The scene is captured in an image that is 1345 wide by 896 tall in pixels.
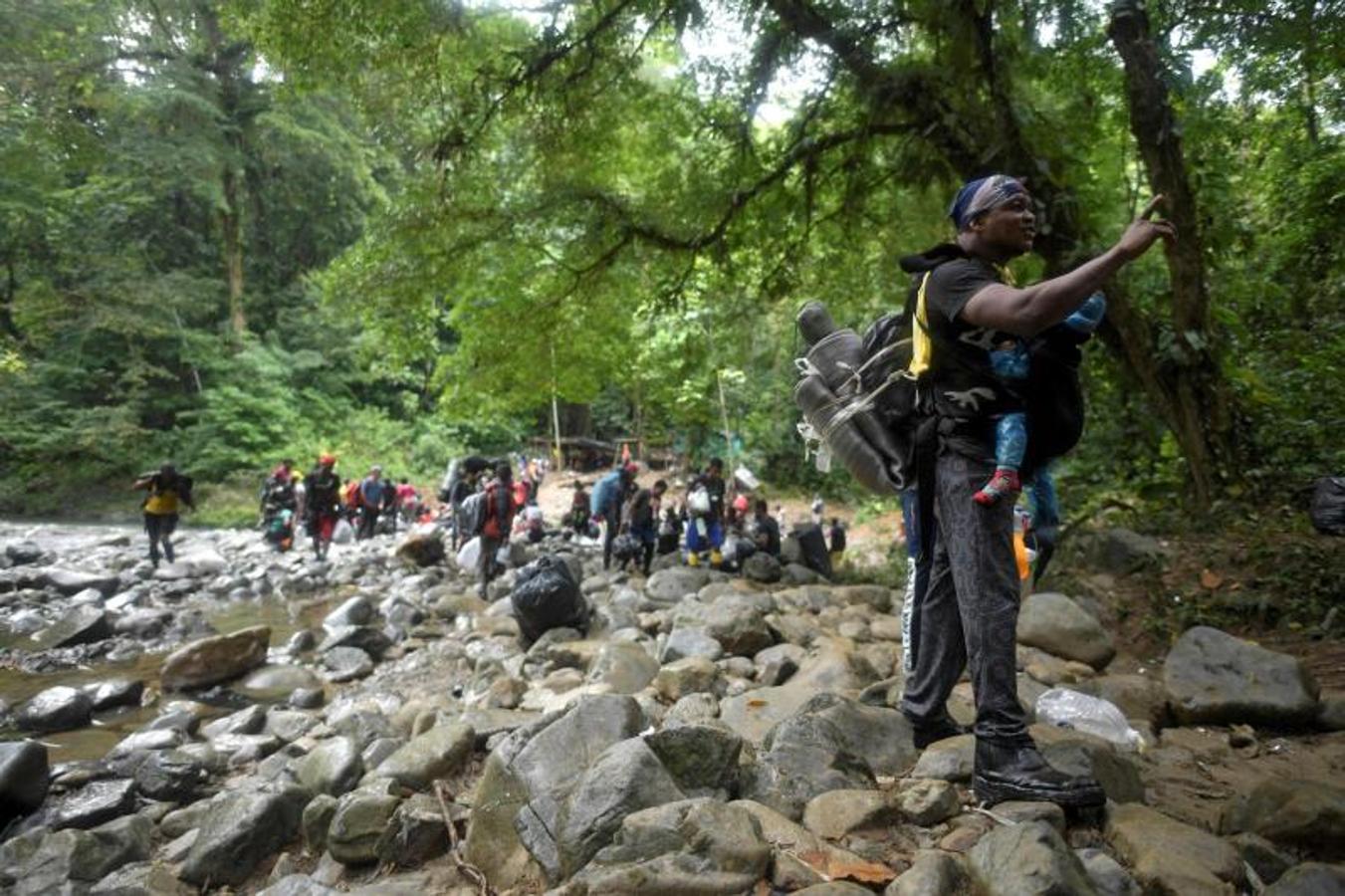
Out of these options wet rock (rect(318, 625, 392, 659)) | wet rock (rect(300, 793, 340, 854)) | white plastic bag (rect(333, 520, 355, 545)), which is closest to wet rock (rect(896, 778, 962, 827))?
wet rock (rect(300, 793, 340, 854))

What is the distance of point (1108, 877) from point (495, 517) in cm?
882

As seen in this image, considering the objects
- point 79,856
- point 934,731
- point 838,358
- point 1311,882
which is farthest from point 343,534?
point 1311,882

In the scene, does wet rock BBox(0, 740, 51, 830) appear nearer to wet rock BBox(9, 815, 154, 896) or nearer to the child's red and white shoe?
wet rock BBox(9, 815, 154, 896)

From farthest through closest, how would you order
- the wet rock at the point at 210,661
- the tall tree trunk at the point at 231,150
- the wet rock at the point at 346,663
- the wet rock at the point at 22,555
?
1. the tall tree trunk at the point at 231,150
2. the wet rock at the point at 22,555
3. the wet rock at the point at 346,663
4. the wet rock at the point at 210,661

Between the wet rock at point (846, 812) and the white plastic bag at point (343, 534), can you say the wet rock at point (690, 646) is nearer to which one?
the wet rock at point (846, 812)

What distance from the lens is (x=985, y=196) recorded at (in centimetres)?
243

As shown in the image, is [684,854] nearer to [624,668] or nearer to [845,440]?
[845,440]

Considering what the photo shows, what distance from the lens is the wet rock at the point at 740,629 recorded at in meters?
5.45

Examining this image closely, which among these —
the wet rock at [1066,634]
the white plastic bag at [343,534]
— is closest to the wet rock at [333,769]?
the wet rock at [1066,634]

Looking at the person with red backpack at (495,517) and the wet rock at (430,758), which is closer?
the wet rock at (430,758)

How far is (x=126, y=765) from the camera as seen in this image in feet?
15.0

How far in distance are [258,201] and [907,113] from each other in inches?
1214

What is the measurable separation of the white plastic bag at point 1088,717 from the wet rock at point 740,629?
2455 millimetres

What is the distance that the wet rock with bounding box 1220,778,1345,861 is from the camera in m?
2.04
